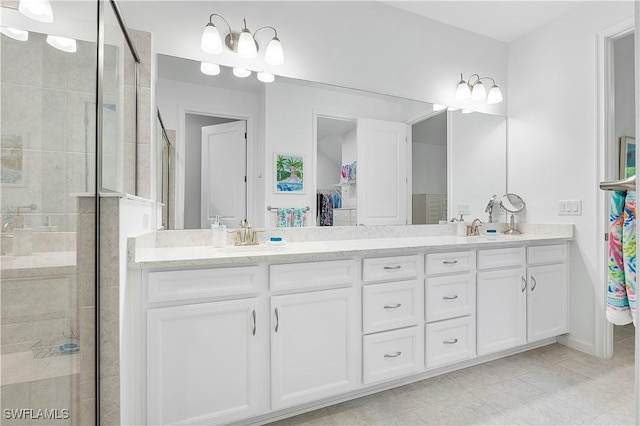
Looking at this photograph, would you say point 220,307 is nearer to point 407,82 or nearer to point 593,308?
point 407,82

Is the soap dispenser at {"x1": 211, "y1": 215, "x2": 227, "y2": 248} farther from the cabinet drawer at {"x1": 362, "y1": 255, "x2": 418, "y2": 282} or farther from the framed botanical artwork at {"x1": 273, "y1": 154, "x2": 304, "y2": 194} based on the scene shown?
the cabinet drawer at {"x1": 362, "y1": 255, "x2": 418, "y2": 282}

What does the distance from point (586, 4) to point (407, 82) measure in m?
1.46

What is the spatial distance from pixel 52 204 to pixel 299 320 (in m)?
1.10

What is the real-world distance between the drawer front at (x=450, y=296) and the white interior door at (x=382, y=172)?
673 mm

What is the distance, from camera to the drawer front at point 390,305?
5.76 ft

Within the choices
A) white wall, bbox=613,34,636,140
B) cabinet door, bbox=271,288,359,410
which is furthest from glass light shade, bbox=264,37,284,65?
white wall, bbox=613,34,636,140

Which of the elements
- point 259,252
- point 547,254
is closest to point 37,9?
point 259,252

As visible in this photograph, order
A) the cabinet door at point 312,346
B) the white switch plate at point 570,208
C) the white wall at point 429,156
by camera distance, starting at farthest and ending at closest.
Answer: the white wall at point 429,156 → the white switch plate at point 570,208 → the cabinet door at point 312,346

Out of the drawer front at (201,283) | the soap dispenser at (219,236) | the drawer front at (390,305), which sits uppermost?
the soap dispenser at (219,236)

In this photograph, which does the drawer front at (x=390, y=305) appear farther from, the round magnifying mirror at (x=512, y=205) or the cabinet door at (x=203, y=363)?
the round magnifying mirror at (x=512, y=205)

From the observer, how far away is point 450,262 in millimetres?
2023

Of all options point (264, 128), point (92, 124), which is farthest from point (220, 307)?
point (264, 128)

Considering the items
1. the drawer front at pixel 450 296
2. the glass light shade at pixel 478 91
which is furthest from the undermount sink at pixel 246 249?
the glass light shade at pixel 478 91

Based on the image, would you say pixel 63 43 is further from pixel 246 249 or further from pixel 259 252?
pixel 246 249
